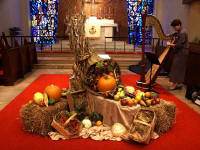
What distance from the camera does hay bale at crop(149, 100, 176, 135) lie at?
3.23 meters

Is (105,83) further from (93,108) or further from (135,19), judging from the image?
(135,19)

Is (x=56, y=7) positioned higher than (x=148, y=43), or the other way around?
(x=56, y=7)

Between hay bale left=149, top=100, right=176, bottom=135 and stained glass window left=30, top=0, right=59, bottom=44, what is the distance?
10.3 m

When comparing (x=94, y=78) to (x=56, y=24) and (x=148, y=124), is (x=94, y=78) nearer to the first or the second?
(x=148, y=124)

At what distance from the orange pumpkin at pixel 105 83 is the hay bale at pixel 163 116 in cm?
70

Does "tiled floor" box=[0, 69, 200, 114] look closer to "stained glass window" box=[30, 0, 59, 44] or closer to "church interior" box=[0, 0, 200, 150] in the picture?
"church interior" box=[0, 0, 200, 150]

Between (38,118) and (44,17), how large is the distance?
10656mm

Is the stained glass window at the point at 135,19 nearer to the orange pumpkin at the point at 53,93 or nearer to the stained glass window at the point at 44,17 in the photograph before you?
the stained glass window at the point at 44,17

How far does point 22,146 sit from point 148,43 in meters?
10.9

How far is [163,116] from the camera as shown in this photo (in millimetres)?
3248

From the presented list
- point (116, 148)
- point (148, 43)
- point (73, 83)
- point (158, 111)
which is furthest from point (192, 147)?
point (148, 43)

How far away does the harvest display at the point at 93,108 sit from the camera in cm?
310

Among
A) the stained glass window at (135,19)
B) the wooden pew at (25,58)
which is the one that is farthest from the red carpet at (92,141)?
the stained glass window at (135,19)

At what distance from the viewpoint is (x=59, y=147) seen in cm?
287
